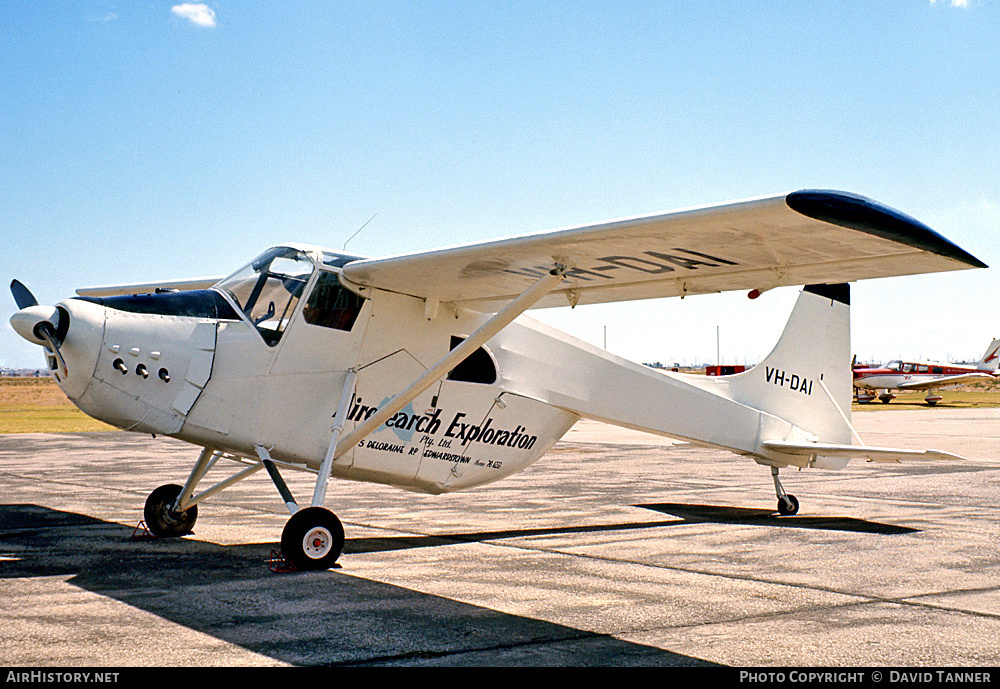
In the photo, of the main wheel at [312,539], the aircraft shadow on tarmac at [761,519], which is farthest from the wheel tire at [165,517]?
the aircraft shadow on tarmac at [761,519]

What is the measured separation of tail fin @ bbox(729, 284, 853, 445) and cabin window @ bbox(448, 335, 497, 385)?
4150mm

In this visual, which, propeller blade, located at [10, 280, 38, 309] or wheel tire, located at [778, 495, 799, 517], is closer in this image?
propeller blade, located at [10, 280, 38, 309]

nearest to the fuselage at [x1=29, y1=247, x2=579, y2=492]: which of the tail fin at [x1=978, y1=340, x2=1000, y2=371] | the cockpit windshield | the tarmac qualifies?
the cockpit windshield

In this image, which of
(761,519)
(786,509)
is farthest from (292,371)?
(786,509)

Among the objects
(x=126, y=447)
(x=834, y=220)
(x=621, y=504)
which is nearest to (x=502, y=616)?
(x=834, y=220)

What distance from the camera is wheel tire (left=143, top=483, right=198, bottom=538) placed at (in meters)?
9.14

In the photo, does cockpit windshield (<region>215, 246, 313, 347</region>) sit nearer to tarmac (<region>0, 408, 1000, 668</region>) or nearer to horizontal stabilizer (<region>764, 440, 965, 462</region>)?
tarmac (<region>0, 408, 1000, 668</region>)

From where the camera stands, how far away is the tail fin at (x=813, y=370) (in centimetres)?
1190

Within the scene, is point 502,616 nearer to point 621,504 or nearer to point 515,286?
point 515,286

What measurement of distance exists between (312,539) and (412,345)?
2.27 m

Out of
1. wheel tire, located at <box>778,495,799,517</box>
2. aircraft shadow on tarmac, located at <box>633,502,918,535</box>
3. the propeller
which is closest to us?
the propeller

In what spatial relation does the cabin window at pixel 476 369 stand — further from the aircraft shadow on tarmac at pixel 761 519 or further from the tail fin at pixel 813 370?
the tail fin at pixel 813 370

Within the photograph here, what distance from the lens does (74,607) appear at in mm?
5848

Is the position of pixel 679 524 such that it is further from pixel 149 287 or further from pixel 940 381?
pixel 940 381
